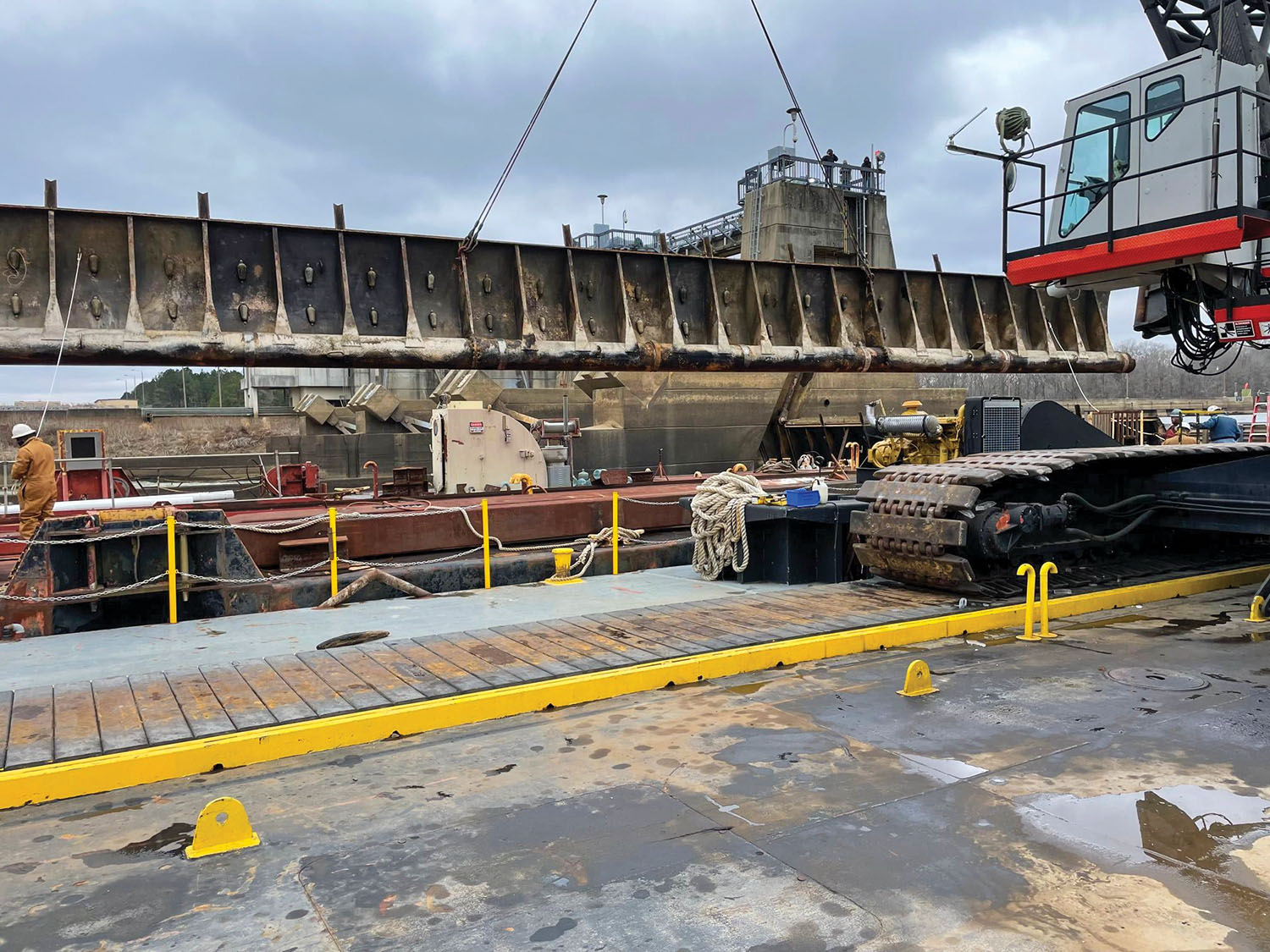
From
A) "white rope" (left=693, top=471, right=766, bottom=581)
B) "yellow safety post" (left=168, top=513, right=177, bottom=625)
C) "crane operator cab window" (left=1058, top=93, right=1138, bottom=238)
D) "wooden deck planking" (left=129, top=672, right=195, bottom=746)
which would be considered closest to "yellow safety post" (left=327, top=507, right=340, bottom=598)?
"yellow safety post" (left=168, top=513, right=177, bottom=625)

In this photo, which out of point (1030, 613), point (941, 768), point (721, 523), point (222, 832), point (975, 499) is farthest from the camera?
point (721, 523)

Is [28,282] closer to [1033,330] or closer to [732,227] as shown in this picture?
[1033,330]

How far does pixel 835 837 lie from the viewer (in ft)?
11.6

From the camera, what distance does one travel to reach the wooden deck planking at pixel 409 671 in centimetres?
512

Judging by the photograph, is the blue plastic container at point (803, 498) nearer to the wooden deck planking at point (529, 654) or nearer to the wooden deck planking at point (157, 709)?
the wooden deck planking at point (529, 654)

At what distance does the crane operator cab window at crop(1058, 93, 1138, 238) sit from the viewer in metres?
10.4

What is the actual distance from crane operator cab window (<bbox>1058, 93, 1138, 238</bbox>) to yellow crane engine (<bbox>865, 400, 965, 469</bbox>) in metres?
2.58

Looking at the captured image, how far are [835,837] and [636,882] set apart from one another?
815 millimetres

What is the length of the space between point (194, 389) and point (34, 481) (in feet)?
261

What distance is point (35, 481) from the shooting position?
34.2 ft

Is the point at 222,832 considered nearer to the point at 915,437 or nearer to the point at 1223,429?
the point at 915,437

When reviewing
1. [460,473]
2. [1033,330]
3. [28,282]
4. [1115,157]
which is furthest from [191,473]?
[1115,157]

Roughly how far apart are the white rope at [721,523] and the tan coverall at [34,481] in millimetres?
7098

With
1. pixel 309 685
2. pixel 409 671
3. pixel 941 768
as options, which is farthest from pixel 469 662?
pixel 941 768
